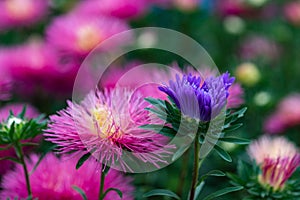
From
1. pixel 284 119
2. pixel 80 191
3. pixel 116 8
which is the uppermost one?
pixel 116 8

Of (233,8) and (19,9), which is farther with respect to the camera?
(233,8)

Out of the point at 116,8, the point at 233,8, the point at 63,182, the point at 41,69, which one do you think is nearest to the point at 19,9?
the point at 116,8

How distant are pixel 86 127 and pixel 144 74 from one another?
1.13ft

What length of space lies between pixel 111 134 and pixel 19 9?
0.89m

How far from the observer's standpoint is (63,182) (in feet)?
2.43

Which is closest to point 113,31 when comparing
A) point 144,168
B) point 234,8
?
point 144,168

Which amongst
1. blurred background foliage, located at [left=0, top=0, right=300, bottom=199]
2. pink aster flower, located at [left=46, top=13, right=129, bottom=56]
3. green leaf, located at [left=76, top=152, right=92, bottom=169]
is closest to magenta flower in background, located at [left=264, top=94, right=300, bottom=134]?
blurred background foliage, located at [left=0, top=0, right=300, bottom=199]

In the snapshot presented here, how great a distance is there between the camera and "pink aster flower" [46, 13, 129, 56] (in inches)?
44.0

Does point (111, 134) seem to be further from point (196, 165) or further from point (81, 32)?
point (81, 32)

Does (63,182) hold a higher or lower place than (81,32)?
lower

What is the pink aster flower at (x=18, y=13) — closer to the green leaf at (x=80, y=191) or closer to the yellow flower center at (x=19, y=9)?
the yellow flower center at (x=19, y=9)

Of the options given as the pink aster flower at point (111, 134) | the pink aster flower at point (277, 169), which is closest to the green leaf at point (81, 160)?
the pink aster flower at point (111, 134)

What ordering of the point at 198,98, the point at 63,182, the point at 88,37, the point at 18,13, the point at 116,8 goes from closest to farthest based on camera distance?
the point at 198,98, the point at 63,182, the point at 88,37, the point at 116,8, the point at 18,13

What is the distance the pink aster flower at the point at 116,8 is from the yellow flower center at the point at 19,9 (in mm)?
163
